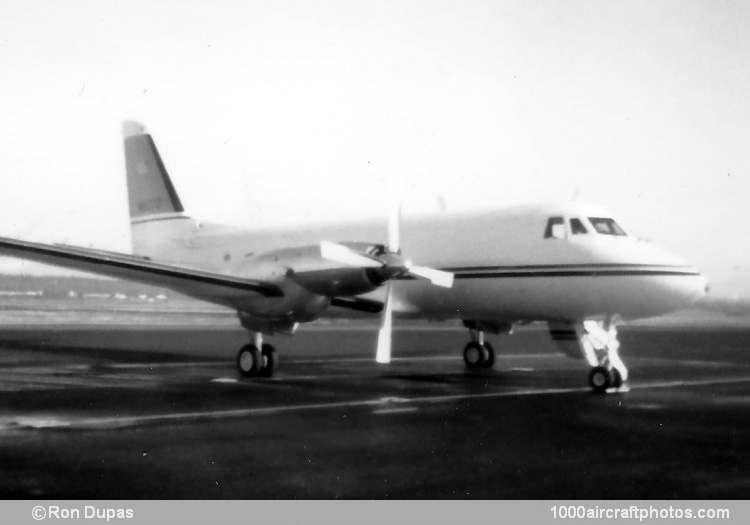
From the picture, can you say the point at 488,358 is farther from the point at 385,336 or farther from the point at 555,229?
the point at 385,336

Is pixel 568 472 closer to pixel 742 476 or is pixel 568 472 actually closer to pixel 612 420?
pixel 742 476

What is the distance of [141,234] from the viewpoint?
2392cm

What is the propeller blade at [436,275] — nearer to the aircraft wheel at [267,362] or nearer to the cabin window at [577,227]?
the cabin window at [577,227]

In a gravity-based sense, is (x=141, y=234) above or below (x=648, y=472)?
above

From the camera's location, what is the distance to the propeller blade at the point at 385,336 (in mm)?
14516

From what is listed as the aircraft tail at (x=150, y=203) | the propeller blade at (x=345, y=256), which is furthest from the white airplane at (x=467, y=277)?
the aircraft tail at (x=150, y=203)

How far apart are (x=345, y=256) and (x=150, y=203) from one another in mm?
10288

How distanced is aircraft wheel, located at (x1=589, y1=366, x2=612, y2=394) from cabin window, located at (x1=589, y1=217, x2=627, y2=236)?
280cm

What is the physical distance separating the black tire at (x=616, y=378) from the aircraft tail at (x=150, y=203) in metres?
12.6

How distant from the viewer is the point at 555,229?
1691 cm
